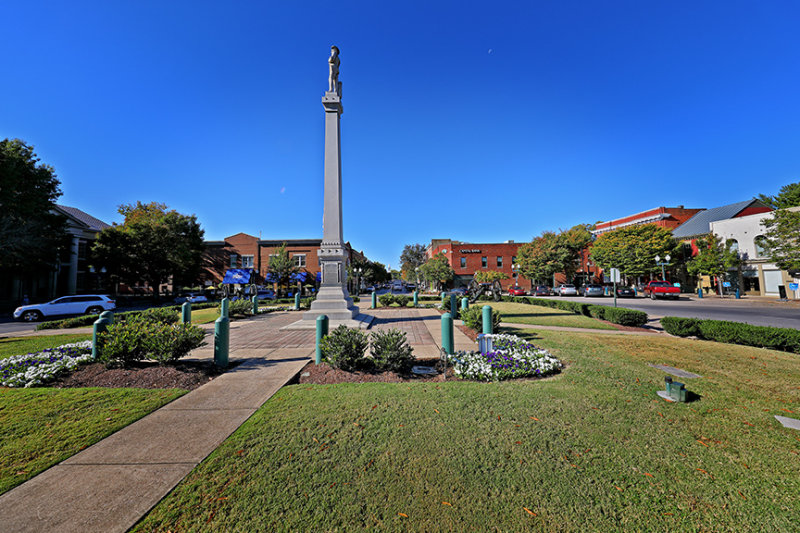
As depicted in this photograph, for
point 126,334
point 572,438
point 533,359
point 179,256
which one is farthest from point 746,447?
point 179,256

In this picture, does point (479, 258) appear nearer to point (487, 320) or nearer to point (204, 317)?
point (204, 317)

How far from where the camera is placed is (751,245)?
34.6 metres

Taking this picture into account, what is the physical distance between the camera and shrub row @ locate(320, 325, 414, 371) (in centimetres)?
641

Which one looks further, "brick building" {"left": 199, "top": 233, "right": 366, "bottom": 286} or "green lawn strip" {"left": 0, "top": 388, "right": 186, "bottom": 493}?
"brick building" {"left": 199, "top": 233, "right": 366, "bottom": 286}

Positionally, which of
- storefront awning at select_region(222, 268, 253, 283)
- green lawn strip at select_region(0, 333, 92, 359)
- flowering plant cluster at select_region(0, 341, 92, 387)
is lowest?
green lawn strip at select_region(0, 333, 92, 359)

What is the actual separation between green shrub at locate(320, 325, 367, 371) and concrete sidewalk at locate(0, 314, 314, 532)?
4.28ft

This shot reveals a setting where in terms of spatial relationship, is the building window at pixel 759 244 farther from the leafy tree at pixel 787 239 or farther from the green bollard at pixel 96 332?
the green bollard at pixel 96 332

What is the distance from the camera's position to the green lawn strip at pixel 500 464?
7.91 feet

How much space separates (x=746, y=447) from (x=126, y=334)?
9.78 metres

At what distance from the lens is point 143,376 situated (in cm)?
604

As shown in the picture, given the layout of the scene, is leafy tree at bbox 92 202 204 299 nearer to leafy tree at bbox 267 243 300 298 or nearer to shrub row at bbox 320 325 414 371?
leafy tree at bbox 267 243 300 298

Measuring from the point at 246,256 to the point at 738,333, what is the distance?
53970 mm

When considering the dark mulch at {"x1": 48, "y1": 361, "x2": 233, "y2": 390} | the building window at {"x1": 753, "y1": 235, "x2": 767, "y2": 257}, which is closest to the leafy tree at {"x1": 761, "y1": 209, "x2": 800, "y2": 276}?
the building window at {"x1": 753, "y1": 235, "x2": 767, "y2": 257}

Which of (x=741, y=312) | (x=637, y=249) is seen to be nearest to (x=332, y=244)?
(x=741, y=312)
